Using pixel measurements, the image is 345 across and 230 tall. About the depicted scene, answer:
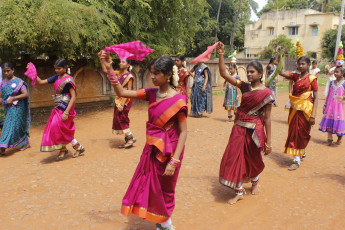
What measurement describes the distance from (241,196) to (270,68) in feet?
25.8

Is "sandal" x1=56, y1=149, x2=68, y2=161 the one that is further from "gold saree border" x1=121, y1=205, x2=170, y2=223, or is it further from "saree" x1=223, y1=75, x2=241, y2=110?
"saree" x1=223, y1=75, x2=241, y2=110

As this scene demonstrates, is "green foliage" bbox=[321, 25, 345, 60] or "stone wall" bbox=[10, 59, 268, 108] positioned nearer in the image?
"stone wall" bbox=[10, 59, 268, 108]

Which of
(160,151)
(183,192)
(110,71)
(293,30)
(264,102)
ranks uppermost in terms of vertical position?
(293,30)

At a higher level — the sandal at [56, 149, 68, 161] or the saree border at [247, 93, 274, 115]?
the saree border at [247, 93, 274, 115]

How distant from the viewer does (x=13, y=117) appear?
6.32 metres

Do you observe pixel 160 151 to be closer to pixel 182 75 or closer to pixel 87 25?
pixel 182 75

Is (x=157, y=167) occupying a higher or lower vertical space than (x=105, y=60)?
lower

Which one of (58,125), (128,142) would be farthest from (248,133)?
(58,125)

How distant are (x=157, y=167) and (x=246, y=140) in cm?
161

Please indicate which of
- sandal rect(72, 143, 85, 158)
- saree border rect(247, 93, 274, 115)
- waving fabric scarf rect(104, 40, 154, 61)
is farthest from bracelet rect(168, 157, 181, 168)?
sandal rect(72, 143, 85, 158)

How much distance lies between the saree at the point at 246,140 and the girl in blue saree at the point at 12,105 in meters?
4.35

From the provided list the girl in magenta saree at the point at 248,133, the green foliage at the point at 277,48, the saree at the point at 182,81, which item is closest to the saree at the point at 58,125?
the girl in magenta saree at the point at 248,133

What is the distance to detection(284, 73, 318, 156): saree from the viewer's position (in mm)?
5617

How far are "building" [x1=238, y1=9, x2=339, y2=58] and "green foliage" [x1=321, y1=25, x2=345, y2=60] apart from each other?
269 centimetres
